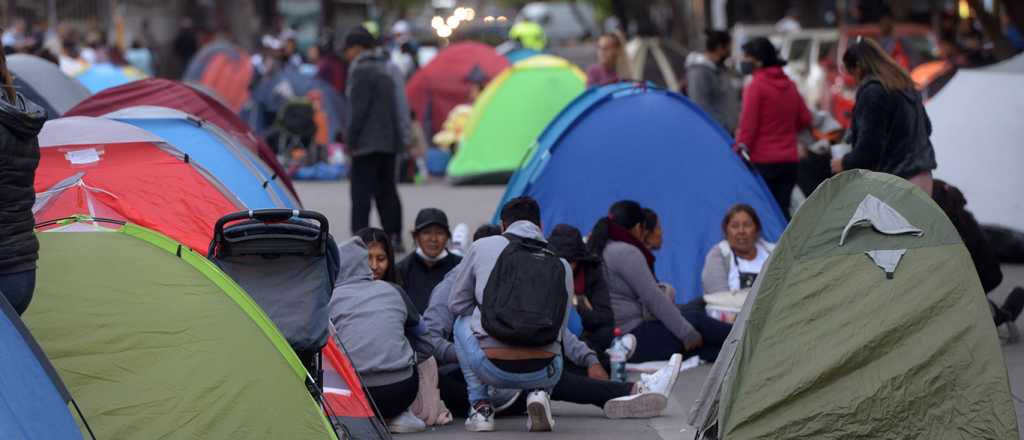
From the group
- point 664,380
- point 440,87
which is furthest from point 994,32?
point 664,380

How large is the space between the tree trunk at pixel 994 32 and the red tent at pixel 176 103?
10.2 metres

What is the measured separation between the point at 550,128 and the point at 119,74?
444 inches

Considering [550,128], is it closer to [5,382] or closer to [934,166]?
[934,166]

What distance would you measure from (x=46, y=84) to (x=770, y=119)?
5535 mm

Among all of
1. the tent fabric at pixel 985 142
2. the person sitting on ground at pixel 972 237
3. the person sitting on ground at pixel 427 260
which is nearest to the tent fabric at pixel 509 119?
the tent fabric at pixel 985 142

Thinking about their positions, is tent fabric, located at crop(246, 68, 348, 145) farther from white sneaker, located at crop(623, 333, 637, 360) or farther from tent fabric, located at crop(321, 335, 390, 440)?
tent fabric, located at crop(321, 335, 390, 440)

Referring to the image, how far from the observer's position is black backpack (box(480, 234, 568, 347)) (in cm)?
833

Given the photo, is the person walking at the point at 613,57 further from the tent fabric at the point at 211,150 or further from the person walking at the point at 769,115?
the tent fabric at the point at 211,150

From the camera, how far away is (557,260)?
852 cm

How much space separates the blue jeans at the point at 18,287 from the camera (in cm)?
646

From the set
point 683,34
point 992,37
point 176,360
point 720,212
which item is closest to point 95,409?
point 176,360

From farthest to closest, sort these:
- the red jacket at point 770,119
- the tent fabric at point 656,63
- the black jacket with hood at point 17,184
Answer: the tent fabric at point 656,63 → the red jacket at point 770,119 → the black jacket with hood at point 17,184

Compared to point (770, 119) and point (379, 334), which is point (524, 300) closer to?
point (379, 334)

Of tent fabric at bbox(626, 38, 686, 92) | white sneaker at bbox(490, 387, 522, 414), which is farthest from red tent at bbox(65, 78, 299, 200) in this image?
tent fabric at bbox(626, 38, 686, 92)
